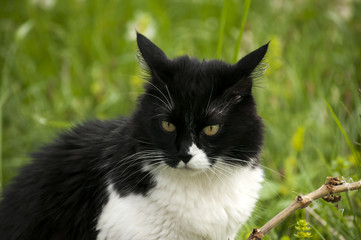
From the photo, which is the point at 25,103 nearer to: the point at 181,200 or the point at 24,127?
the point at 24,127

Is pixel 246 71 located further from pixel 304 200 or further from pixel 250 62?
pixel 304 200

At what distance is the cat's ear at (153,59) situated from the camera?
7.40 feet

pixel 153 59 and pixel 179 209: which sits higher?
pixel 153 59

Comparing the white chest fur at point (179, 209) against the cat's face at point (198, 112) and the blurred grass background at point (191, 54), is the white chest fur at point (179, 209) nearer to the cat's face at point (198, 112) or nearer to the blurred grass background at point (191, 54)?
the cat's face at point (198, 112)

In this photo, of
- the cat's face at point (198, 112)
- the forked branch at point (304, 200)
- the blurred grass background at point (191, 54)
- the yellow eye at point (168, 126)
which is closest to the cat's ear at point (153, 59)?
the cat's face at point (198, 112)

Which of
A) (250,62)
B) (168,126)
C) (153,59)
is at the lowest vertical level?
(168,126)

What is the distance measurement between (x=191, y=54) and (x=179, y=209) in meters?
2.75

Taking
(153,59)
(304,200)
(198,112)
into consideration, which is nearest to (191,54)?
(153,59)

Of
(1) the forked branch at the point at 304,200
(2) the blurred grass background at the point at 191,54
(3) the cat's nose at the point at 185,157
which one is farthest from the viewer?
(2) the blurred grass background at the point at 191,54

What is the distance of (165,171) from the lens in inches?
91.3

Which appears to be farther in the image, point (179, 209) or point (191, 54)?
point (191, 54)

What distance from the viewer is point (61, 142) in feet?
8.94

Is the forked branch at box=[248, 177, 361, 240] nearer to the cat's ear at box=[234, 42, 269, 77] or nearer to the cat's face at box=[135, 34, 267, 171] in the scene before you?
the cat's face at box=[135, 34, 267, 171]

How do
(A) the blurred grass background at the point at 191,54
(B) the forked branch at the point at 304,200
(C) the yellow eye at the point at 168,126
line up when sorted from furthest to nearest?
(A) the blurred grass background at the point at 191,54 → (C) the yellow eye at the point at 168,126 → (B) the forked branch at the point at 304,200
